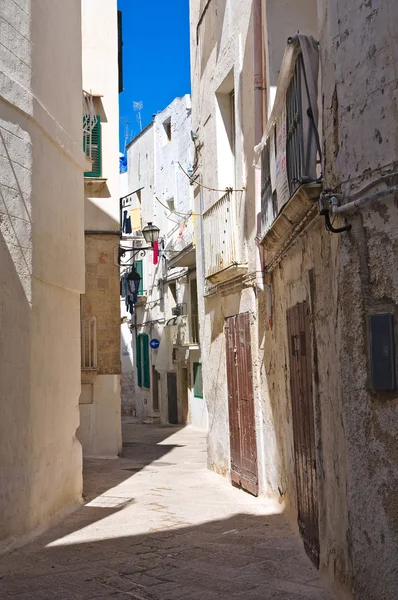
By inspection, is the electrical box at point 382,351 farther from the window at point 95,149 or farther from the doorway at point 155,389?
the doorway at point 155,389

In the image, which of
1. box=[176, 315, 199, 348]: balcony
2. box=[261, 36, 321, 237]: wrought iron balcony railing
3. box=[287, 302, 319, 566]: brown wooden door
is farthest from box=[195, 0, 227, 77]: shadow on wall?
box=[176, 315, 199, 348]: balcony

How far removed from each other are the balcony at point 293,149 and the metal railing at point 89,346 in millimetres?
7230

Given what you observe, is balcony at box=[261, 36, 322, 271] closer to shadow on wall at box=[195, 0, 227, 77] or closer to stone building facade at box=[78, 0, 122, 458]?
shadow on wall at box=[195, 0, 227, 77]

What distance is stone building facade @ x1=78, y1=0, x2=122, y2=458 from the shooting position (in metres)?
14.9

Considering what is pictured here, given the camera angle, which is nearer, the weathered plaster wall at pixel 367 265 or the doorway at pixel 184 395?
the weathered plaster wall at pixel 367 265

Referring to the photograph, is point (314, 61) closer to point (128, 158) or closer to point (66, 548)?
point (66, 548)

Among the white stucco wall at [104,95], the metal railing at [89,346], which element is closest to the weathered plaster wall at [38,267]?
the metal railing at [89,346]

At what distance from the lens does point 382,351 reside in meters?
4.09

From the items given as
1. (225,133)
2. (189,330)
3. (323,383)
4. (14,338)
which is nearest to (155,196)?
(189,330)

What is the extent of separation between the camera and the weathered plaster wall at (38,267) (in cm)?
685

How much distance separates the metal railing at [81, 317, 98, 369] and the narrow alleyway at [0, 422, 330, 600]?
14.6ft

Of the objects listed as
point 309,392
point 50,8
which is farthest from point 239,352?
point 50,8

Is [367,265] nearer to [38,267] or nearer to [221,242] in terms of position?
[38,267]

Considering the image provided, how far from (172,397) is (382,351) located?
22.1 m
